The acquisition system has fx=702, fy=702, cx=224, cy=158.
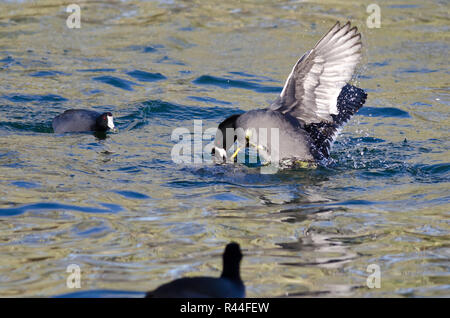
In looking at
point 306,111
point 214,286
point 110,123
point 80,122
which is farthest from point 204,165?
point 214,286

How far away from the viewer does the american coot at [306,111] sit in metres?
6.04

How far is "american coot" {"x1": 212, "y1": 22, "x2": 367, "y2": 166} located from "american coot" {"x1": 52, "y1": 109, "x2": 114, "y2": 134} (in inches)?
56.0

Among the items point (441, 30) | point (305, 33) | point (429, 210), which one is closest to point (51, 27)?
point (305, 33)

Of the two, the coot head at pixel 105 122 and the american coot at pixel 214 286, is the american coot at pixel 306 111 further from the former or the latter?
the american coot at pixel 214 286

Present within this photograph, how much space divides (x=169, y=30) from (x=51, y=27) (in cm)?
193

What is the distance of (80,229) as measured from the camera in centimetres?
478

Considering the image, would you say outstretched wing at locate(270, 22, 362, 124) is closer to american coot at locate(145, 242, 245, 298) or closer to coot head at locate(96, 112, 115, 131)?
coot head at locate(96, 112, 115, 131)

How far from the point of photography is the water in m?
4.17

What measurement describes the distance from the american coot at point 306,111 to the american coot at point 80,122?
1.42 m

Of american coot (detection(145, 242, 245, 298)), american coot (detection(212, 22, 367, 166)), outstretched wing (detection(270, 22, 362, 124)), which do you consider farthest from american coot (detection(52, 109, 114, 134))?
american coot (detection(145, 242, 245, 298))

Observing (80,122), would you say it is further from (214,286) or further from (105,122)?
(214,286)

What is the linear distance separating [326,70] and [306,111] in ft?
1.55
